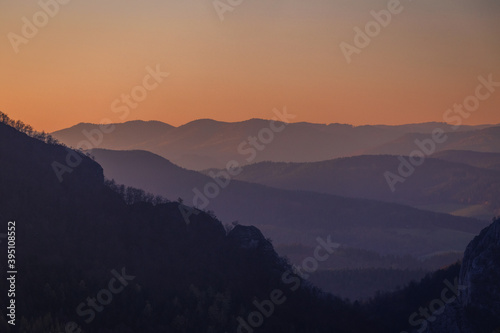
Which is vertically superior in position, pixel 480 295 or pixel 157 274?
pixel 157 274

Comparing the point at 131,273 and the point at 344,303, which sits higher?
the point at 131,273

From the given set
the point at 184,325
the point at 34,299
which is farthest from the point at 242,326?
the point at 34,299

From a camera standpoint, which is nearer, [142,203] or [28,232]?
[28,232]

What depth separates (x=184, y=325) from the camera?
136 m

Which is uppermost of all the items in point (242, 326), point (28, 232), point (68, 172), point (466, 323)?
point (68, 172)

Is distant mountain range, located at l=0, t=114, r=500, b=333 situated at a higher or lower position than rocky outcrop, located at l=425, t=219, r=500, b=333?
higher

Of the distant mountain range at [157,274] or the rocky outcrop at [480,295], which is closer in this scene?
the distant mountain range at [157,274]

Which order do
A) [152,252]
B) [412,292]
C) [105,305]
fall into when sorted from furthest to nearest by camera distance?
[412,292] < [152,252] < [105,305]

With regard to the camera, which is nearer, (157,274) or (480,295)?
(480,295)

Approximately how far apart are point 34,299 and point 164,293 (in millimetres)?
27009

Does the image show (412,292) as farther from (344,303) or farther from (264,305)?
(264,305)

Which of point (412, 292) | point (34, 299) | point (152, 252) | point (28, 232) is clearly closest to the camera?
point (34, 299)

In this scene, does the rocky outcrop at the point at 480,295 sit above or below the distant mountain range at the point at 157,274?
below

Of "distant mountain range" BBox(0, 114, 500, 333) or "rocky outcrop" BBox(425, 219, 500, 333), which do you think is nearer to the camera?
"distant mountain range" BBox(0, 114, 500, 333)
